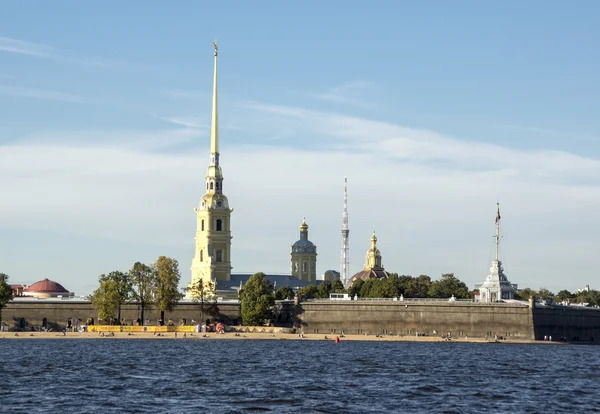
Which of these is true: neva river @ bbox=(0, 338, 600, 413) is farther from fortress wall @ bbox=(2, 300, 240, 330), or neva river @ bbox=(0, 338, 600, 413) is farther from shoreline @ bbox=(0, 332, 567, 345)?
fortress wall @ bbox=(2, 300, 240, 330)

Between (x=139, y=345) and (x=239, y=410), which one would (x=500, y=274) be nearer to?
(x=139, y=345)

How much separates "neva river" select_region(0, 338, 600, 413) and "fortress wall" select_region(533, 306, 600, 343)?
31032 mm

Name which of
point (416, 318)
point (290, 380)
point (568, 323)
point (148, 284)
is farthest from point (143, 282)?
point (290, 380)

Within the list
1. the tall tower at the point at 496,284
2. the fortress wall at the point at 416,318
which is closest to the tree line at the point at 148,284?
the fortress wall at the point at 416,318

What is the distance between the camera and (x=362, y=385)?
81.0 metres

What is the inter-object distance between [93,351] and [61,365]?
2449cm

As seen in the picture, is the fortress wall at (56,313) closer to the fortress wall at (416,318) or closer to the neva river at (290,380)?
the fortress wall at (416,318)

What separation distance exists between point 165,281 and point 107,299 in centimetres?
913

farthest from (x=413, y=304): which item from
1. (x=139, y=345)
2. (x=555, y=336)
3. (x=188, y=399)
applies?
(x=188, y=399)

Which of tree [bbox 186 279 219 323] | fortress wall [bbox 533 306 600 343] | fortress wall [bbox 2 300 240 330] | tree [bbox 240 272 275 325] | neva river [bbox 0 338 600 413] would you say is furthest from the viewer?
tree [bbox 186 279 219 323]

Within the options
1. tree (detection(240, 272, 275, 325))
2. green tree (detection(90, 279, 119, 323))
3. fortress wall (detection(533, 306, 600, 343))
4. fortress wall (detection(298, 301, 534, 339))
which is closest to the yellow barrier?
green tree (detection(90, 279, 119, 323))

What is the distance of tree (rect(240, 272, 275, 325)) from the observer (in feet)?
582

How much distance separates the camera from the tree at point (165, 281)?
17200 centimetres

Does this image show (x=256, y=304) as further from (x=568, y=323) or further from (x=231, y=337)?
(x=568, y=323)
